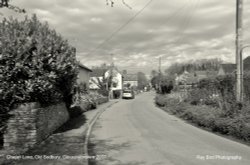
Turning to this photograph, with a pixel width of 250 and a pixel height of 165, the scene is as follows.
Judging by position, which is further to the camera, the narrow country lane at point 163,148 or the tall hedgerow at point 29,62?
the tall hedgerow at point 29,62

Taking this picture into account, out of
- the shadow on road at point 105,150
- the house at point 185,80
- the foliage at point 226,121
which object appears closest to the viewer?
the shadow on road at point 105,150

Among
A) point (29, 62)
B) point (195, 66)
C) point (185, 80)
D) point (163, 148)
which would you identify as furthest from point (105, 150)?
point (195, 66)

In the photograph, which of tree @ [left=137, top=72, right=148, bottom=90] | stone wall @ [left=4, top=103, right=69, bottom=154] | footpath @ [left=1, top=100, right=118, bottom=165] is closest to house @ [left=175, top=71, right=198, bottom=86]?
footpath @ [left=1, top=100, right=118, bottom=165]

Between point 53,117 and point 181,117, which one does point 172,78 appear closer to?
point 181,117

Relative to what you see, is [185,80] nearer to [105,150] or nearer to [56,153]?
[105,150]

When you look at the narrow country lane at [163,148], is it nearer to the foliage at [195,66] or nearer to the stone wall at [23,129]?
the stone wall at [23,129]

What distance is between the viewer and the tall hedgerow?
906 centimetres

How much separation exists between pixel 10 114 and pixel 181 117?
1224cm

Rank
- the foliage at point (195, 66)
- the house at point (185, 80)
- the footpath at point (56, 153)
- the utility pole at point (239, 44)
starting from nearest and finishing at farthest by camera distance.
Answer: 1. the footpath at point (56, 153)
2. the utility pole at point (239, 44)
3. the house at point (185, 80)
4. the foliage at point (195, 66)

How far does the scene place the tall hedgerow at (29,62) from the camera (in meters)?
9.06

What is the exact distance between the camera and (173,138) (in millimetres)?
10469

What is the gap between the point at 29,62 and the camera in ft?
31.8

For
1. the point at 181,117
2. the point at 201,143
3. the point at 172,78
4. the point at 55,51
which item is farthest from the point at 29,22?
the point at 172,78

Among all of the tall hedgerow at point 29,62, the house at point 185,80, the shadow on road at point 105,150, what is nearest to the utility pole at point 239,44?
the shadow on road at point 105,150
